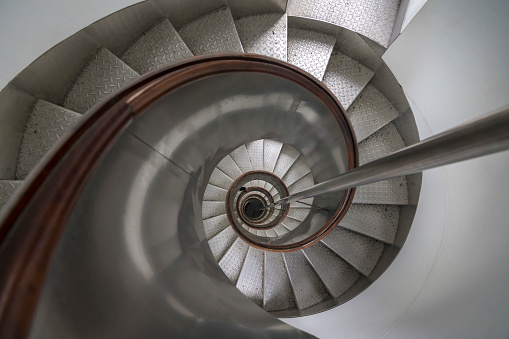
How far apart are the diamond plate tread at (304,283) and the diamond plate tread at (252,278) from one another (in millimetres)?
384

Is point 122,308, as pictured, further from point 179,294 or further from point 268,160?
point 268,160

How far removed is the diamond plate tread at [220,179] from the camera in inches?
174

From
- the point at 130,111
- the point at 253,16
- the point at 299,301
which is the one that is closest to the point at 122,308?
the point at 130,111

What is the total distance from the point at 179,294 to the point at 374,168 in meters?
1.13

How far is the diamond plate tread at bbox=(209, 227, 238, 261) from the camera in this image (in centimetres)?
384

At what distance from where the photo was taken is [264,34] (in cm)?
289

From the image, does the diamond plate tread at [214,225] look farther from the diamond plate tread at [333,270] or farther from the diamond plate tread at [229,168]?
the diamond plate tread at [333,270]

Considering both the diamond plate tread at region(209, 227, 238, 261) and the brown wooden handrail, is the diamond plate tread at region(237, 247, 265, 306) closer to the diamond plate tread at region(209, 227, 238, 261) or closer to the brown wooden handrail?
the diamond plate tread at region(209, 227, 238, 261)

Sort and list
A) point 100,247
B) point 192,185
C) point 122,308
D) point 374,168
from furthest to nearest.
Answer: point 192,185 < point 374,168 < point 122,308 < point 100,247

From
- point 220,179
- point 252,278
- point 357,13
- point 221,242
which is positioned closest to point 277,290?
point 252,278

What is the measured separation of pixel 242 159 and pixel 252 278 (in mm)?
1929

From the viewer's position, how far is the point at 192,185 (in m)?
1.85

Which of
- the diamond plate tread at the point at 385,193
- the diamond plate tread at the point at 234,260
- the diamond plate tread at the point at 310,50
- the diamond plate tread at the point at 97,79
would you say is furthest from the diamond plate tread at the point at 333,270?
the diamond plate tread at the point at 97,79

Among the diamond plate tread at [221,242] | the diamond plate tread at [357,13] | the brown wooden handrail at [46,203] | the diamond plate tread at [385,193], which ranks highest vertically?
the diamond plate tread at [357,13]
